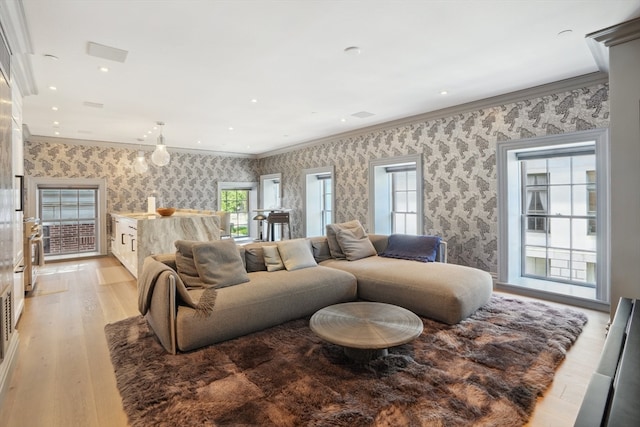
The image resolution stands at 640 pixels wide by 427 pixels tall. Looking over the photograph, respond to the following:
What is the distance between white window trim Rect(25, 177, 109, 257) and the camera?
669 centimetres

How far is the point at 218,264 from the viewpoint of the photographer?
315cm

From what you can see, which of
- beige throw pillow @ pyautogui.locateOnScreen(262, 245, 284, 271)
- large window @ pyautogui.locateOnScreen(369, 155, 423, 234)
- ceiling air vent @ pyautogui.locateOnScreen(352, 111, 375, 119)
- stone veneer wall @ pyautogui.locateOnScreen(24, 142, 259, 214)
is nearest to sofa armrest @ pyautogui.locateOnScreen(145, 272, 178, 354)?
beige throw pillow @ pyautogui.locateOnScreen(262, 245, 284, 271)

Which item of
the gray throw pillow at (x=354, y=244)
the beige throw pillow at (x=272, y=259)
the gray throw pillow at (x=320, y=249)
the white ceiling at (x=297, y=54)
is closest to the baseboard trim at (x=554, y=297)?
the gray throw pillow at (x=354, y=244)

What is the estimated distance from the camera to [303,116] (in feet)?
18.2

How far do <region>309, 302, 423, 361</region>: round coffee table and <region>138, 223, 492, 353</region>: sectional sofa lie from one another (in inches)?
24.6

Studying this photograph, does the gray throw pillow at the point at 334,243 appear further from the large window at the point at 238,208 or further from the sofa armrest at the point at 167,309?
the large window at the point at 238,208

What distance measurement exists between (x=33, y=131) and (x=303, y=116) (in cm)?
538

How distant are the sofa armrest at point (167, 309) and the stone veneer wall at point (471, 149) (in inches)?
159

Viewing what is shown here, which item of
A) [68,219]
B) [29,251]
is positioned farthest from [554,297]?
[68,219]

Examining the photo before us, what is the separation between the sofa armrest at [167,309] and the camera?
8.66 ft

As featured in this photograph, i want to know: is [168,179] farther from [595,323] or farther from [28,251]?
[595,323]

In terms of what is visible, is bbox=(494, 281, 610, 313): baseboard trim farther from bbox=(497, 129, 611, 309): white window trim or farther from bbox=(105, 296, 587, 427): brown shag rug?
bbox=(105, 296, 587, 427): brown shag rug

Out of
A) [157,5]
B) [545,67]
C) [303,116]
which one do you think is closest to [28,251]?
[157,5]

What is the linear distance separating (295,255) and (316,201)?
169 inches
